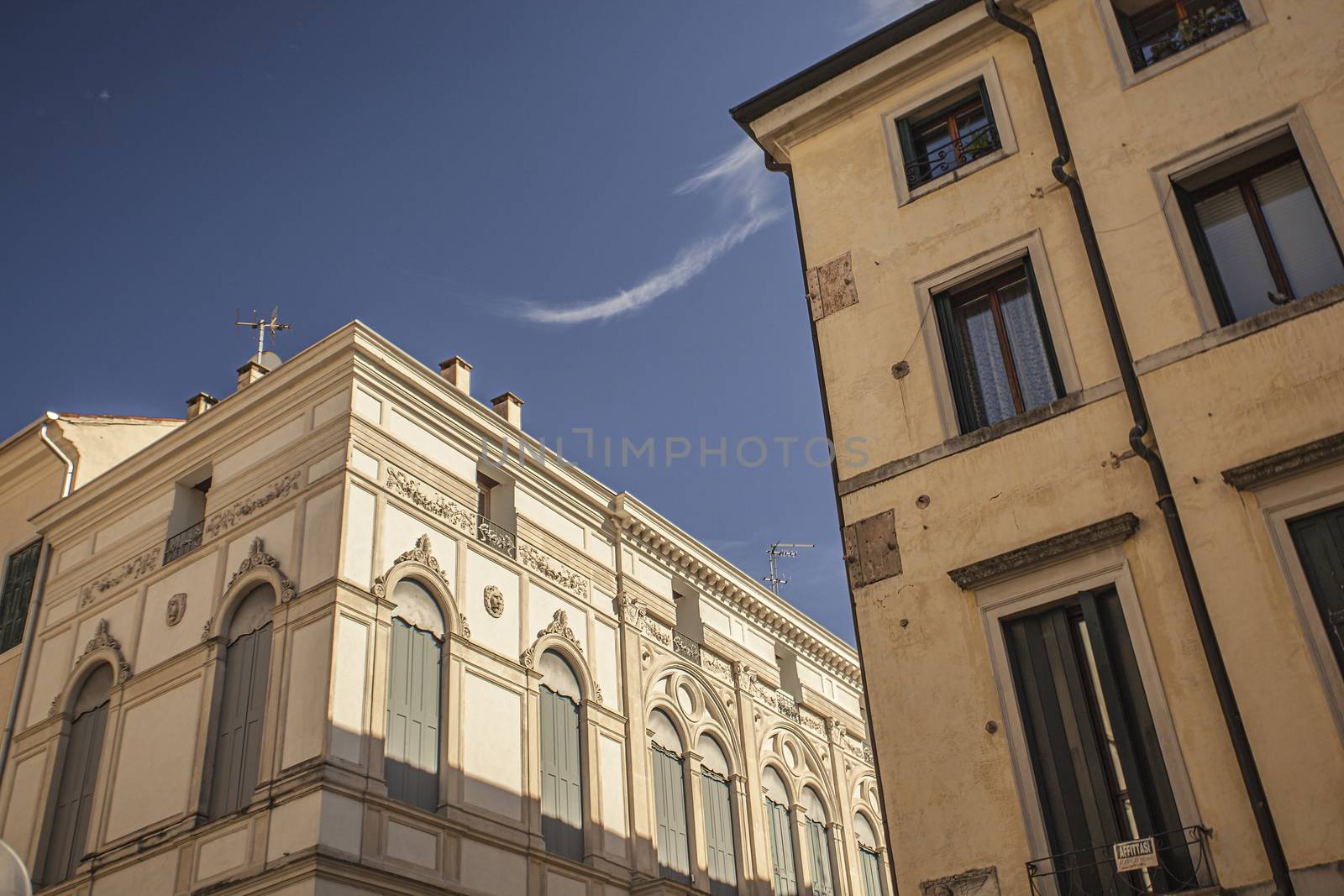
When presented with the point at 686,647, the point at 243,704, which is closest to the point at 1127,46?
the point at 243,704

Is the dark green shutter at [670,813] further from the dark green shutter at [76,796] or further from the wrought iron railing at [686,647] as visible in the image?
the dark green shutter at [76,796]

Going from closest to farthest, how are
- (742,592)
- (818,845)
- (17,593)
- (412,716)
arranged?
(412,716) → (17,593) → (818,845) → (742,592)

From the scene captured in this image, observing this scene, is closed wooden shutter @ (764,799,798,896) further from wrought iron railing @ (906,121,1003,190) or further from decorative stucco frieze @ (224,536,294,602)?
wrought iron railing @ (906,121,1003,190)

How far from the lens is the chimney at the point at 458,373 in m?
20.7

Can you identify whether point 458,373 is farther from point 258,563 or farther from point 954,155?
point 954,155

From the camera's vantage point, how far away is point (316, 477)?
57.7 feet

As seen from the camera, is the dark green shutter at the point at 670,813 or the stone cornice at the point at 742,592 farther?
the stone cornice at the point at 742,592

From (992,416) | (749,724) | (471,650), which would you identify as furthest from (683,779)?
(992,416)

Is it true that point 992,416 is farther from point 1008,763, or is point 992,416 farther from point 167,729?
point 167,729

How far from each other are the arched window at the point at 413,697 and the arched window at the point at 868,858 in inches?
465

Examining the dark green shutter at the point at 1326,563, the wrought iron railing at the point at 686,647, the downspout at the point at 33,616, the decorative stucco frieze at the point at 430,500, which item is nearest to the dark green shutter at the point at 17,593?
the downspout at the point at 33,616

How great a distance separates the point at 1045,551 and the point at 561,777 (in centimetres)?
1058

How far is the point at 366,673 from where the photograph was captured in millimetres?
16281

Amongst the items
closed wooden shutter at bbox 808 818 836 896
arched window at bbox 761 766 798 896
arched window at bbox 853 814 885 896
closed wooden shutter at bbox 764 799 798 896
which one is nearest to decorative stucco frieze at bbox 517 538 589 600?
arched window at bbox 761 766 798 896
